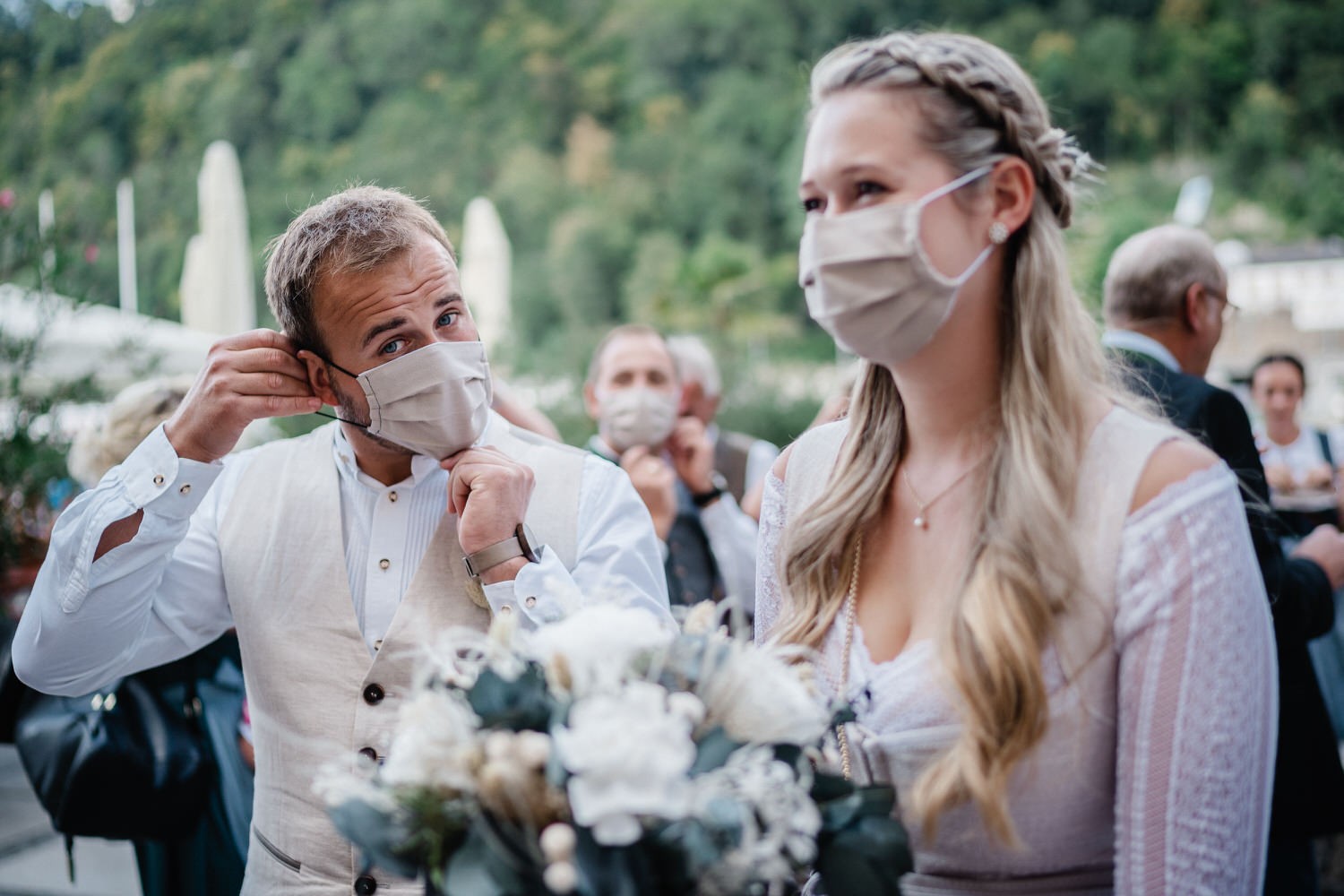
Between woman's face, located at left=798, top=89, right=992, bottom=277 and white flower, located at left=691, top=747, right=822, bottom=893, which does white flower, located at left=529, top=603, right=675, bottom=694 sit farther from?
woman's face, located at left=798, top=89, right=992, bottom=277

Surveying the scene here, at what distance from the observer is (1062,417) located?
1.52 meters

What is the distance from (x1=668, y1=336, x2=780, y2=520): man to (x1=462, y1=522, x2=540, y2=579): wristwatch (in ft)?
8.16

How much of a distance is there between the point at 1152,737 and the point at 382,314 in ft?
4.90

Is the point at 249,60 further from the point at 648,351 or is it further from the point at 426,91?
the point at 648,351

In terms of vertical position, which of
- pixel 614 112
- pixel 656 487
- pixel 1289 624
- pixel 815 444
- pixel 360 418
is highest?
pixel 614 112

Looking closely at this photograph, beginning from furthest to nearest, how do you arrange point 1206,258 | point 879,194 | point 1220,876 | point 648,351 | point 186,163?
point 186,163
point 648,351
point 1206,258
point 879,194
point 1220,876

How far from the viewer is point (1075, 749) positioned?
4.64ft

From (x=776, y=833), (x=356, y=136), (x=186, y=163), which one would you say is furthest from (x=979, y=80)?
(x=356, y=136)

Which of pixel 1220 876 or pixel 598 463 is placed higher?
pixel 598 463

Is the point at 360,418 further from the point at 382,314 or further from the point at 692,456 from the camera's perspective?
the point at 692,456

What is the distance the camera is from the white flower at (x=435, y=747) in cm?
115

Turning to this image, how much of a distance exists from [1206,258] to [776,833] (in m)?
2.58

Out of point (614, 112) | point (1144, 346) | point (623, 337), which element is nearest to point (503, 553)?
point (1144, 346)

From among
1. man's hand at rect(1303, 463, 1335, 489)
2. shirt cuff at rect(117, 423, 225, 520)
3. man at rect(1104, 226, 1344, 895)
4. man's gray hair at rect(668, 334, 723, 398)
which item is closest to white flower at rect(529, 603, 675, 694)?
shirt cuff at rect(117, 423, 225, 520)
